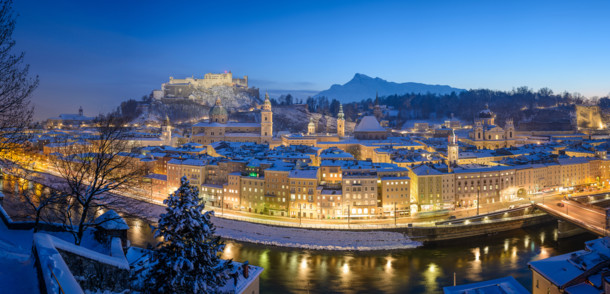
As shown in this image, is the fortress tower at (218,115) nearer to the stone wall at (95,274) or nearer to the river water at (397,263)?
the river water at (397,263)

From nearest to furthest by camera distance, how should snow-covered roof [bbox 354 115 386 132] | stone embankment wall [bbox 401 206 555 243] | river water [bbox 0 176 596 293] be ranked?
1. river water [bbox 0 176 596 293]
2. stone embankment wall [bbox 401 206 555 243]
3. snow-covered roof [bbox 354 115 386 132]

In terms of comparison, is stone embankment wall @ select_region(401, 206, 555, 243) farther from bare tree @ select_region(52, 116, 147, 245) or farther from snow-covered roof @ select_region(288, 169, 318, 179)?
bare tree @ select_region(52, 116, 147, 245)

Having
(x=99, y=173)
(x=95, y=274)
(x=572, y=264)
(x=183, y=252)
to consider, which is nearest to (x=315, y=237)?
(x=572, y=264)

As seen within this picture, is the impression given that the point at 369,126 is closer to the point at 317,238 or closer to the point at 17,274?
the point at 317,238

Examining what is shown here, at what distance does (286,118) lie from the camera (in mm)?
69875

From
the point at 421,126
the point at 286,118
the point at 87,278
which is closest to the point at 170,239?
the point at 87,278

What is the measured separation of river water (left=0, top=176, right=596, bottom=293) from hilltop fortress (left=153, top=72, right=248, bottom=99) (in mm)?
57200

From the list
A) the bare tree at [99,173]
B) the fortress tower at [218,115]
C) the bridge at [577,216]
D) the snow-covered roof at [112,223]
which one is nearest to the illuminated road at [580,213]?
the bridge at [577,216]

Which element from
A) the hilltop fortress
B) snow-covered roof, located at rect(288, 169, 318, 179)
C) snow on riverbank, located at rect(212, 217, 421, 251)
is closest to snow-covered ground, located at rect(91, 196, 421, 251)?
snow on riverbank, located at rect(212, 217, 421, 251)

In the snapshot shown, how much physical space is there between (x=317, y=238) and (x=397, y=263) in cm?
402

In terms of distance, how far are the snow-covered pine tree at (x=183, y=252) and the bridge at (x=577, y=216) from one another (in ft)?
59.5

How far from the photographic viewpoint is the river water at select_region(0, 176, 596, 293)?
14.2 metres

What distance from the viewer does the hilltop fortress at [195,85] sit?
244 feet

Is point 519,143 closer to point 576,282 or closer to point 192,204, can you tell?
point 576,282
